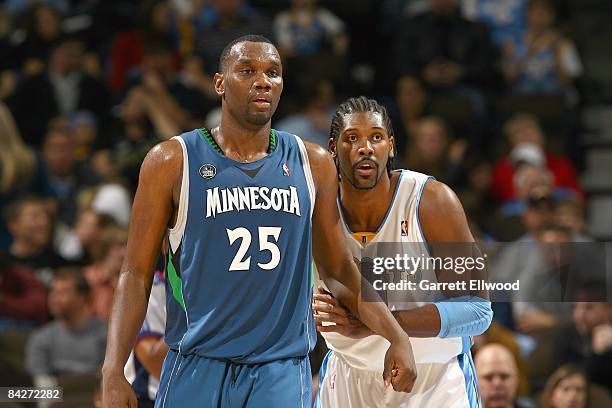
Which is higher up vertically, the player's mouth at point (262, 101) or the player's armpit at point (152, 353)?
the player's mouth at point (262, 101)

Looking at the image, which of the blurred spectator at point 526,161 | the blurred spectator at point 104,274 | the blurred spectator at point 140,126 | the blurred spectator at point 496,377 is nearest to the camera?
the blurred spectator at point 496,377

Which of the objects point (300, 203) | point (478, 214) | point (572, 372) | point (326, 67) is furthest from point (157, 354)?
point (326, 67)

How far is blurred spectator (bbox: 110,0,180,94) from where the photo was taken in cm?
1050

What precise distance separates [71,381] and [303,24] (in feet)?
18.4

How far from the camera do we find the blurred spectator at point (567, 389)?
6211 millimetres

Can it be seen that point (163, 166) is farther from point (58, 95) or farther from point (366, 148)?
point (58, 95)

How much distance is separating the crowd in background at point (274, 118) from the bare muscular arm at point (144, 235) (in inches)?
135

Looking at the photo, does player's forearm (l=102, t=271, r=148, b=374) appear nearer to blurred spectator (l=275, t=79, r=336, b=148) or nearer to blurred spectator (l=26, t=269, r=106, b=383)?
blurred spectator (l=26, t=269, r=106, b=383)

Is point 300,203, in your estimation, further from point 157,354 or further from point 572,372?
point 572,372

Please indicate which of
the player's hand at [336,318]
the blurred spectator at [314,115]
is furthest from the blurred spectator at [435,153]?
the player's hand at [336,318]

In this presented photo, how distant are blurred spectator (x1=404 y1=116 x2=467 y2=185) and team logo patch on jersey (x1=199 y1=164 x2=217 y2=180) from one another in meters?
5.16

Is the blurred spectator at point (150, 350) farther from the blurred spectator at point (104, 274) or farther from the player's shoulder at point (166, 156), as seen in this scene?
the blurred spectator at point (104, 274)

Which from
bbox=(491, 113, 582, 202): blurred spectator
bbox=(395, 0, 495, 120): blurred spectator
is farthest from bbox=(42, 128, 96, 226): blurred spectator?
bbox=(491, 113, 582, 202): blurred spectator

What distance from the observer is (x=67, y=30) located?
11.0 meters
